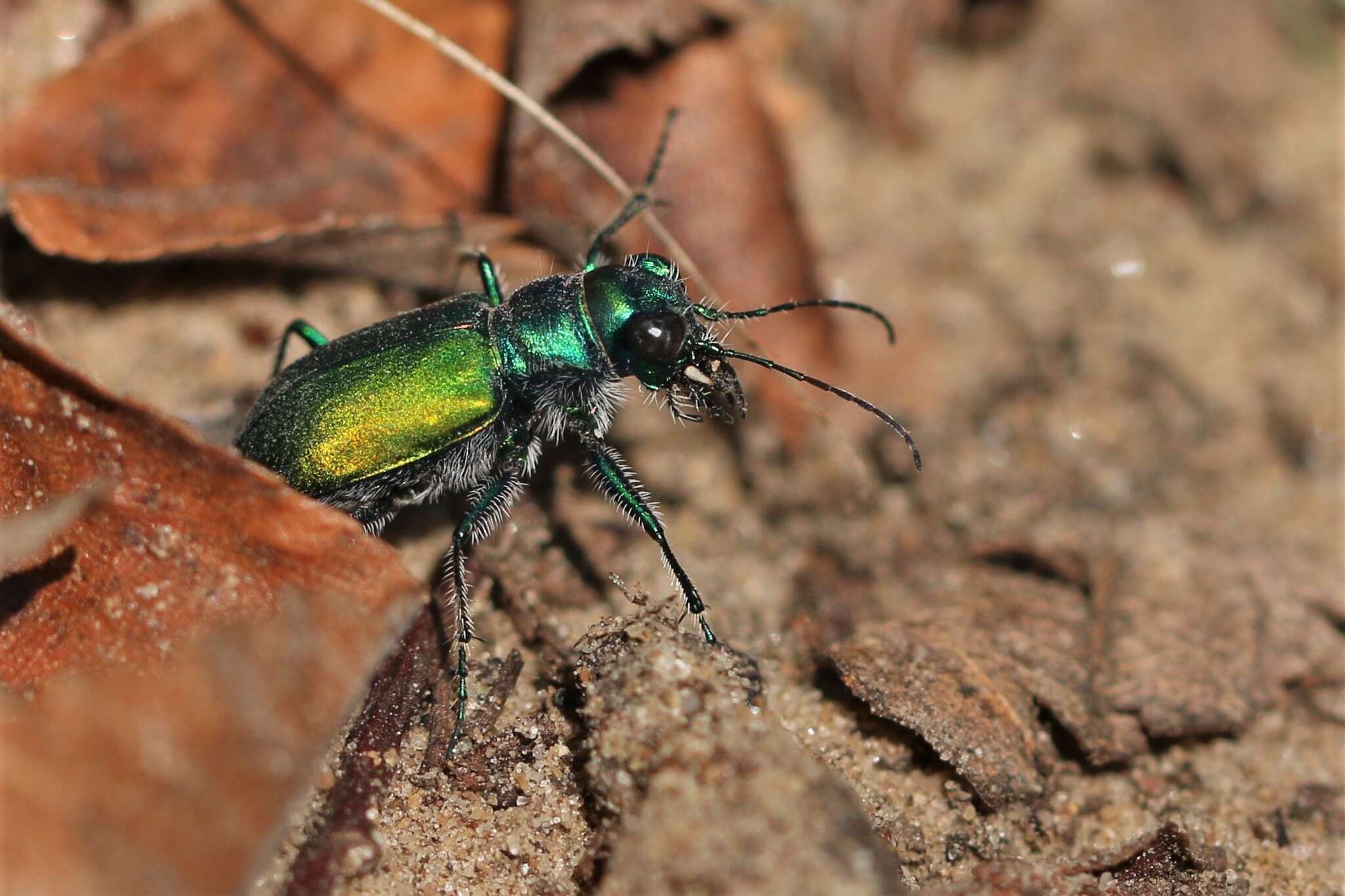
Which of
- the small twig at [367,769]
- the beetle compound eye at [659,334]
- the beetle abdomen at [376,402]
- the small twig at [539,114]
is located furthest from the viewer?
the small twig at [539,114]

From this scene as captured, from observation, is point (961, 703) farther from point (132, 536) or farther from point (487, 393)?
point (132, 536)

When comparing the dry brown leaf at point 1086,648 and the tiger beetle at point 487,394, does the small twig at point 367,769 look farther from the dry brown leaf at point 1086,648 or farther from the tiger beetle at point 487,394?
the dry brown leaf at point 1086,648

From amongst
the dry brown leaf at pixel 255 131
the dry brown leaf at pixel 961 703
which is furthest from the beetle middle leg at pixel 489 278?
the dry brown leaf at pixel 961 703

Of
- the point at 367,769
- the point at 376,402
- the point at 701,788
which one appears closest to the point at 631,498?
the point at 376,402

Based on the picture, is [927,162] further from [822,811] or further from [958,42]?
[822,811]

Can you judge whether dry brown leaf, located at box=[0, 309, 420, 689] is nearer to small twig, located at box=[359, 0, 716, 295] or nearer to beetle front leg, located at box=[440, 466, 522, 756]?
beetle front leg, located at box=[440, 466, 522, 756]

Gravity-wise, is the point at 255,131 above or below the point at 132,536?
above
